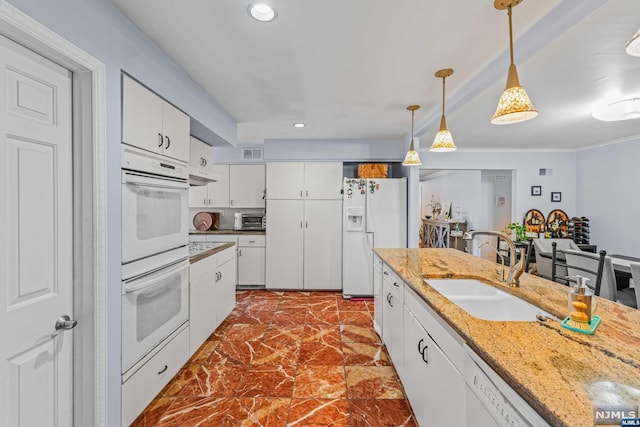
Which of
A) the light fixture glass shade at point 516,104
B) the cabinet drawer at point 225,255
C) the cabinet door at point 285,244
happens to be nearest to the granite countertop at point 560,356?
the light fixture glass shade at point 516,104

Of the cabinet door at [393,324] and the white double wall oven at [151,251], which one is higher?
the white double wall oven at [151,251]

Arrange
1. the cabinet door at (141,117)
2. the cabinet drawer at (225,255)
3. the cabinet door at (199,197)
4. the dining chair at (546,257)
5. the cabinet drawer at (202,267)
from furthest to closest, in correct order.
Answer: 1. the cabinet door at (199,197)
2. the dining chair at (546,257)
3. the cabinet drawer at (225,255)
4. the cabinet drawer at (202,267)
5. the cabinet door at (141,117)

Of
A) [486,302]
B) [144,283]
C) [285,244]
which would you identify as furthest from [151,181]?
[285,244]

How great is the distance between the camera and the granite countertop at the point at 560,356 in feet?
2.24

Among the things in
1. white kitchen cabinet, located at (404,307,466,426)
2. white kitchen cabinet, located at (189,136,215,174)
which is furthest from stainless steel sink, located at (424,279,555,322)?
white kitchen cabinet, located at (189,136,215,174)

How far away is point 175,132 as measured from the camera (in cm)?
212

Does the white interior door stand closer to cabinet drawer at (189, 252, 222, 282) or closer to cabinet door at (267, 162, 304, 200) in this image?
cabinet drawer at (189, 252, 222, 282)

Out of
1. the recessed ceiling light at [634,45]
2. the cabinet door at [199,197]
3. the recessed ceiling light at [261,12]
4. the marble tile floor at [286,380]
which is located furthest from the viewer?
the cabinet door at [199,197]

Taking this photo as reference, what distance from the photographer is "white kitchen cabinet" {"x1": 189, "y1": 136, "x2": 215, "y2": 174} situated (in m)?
2.82

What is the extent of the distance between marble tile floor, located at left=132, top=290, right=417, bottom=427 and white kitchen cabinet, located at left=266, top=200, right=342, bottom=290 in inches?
43.1

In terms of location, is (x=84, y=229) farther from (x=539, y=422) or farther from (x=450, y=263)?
Result: (x=450, y=263)

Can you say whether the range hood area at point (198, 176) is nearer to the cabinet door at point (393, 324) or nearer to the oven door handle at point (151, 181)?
the oven door handle at point (151, 181)

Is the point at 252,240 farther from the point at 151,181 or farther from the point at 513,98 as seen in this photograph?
the point at 513,98

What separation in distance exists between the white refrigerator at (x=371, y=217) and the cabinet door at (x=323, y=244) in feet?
0.77
